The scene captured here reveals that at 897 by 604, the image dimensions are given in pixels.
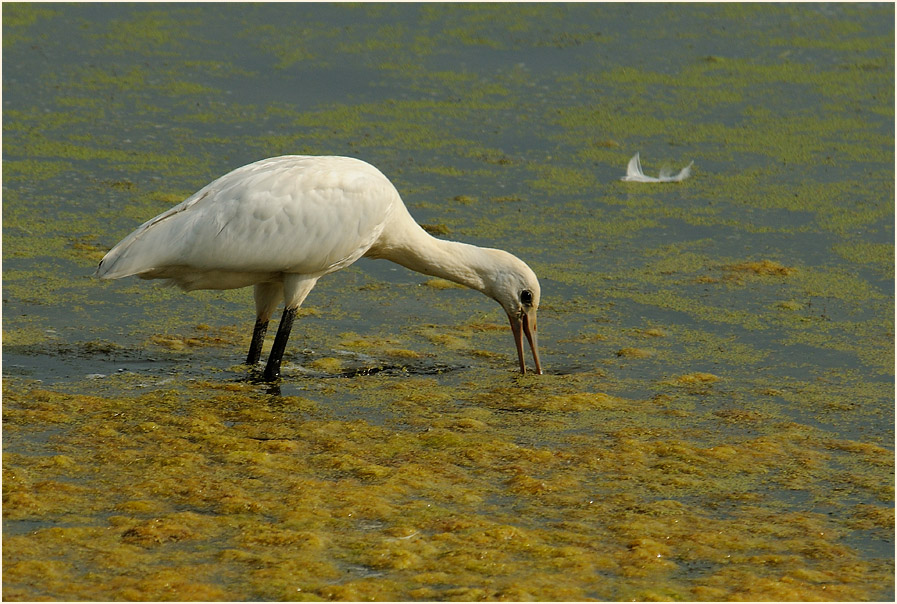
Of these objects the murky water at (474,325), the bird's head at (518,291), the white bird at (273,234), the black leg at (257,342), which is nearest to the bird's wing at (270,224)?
the white bird at (273,234)

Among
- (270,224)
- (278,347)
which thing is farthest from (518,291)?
(270,224)

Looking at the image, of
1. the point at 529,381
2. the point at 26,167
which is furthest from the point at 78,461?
the point at 26,167

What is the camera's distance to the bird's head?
783 cm

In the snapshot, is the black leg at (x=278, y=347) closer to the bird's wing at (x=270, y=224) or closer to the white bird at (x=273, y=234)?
the white bird at (x=273, y=234)

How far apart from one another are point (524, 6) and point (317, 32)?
276 cm

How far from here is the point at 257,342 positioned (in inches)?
301

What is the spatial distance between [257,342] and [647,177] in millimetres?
5032

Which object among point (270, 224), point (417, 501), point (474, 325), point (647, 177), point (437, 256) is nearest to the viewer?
point (417, 501)

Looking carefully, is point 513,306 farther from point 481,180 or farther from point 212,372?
point 481,180

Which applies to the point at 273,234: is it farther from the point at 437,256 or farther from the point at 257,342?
the point at 437,256

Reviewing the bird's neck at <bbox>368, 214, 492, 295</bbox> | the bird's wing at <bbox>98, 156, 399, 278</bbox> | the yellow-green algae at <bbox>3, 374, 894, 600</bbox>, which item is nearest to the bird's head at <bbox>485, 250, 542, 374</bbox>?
the bird's neck at <bbox>368, 214, 492, 295</bbox>

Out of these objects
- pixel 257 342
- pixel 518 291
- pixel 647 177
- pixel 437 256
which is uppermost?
pixel 647 177

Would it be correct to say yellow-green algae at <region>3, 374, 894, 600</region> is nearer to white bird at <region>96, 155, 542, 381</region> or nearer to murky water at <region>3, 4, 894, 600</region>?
murky water at <region>3, 4, 894, 600</region>

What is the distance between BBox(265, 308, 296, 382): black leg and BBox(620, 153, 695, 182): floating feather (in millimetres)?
4985
